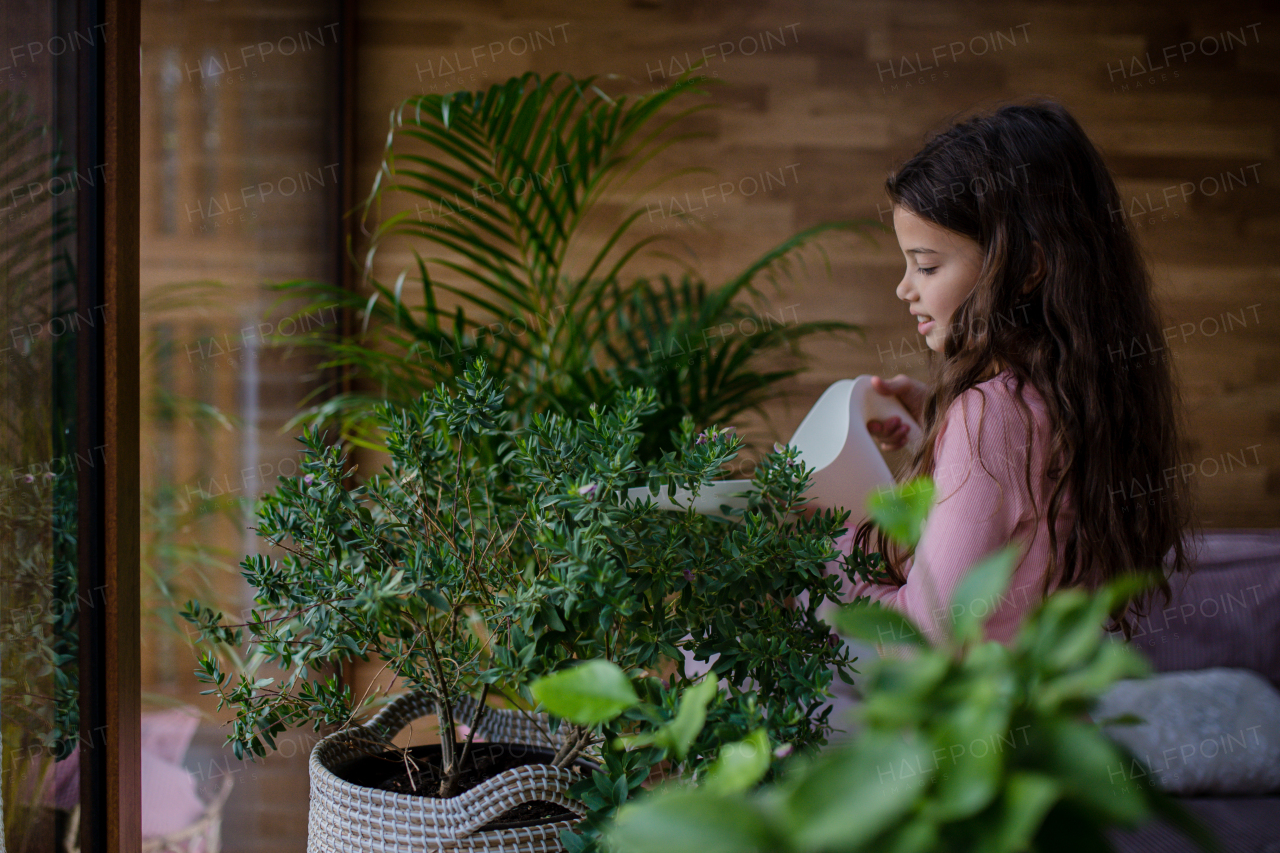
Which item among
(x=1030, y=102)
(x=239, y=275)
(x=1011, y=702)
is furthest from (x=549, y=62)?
(x=1011, y=702)

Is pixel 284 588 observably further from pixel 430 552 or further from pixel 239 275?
pixel 239 275

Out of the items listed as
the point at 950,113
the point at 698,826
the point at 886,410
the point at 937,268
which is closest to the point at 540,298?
the point at 886,410

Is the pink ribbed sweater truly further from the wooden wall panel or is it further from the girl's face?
the wooden wall panel

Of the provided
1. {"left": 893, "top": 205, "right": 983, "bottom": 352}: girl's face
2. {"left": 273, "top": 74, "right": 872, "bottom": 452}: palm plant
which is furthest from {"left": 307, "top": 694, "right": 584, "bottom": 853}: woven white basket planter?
{"left": 273, "top": 74, "right": 872, "bottom": 452}: palm plant

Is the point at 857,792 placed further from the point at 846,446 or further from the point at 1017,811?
the point at 846,446

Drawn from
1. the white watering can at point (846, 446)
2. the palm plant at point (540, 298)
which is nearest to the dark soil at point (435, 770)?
the white watering can at point (846, 446)

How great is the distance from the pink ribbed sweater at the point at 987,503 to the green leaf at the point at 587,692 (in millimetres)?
533

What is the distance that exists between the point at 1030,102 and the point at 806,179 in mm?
1395

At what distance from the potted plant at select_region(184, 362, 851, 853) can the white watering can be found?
0.13 metres

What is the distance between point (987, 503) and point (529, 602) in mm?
462

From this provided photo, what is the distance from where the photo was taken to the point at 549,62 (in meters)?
2.28

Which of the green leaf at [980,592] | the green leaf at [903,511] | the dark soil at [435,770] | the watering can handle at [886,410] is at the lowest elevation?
the dark soil at [435,770]

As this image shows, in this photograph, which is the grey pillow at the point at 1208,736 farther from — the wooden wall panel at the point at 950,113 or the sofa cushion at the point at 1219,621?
the wooden wall panel at the point at 950,113

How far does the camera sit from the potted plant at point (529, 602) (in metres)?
0.62
